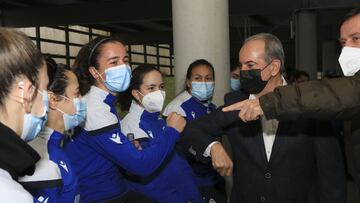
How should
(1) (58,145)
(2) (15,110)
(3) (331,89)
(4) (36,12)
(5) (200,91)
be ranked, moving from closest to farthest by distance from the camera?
(2) (15,110)
(3) (331,89)
(1) (58,145)
(5) (200,91)
(4) (36,12)

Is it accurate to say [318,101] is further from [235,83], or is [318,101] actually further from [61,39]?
[61,39]

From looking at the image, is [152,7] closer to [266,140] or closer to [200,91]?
[200,91]

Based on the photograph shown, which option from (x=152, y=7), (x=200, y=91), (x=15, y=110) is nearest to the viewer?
(x=15, y=110)

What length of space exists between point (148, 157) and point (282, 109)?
894 millimetres

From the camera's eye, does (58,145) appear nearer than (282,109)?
No

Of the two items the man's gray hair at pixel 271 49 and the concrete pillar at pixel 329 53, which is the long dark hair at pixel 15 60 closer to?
the man's gray hair at pixel 271 49

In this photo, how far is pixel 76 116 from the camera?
2.29 metres

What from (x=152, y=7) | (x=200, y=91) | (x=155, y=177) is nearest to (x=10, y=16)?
(x=152, y=7)

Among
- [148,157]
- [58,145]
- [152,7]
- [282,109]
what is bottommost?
[148,157]

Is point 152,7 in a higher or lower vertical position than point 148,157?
higher

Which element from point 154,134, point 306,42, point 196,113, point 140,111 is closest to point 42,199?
point 154,134

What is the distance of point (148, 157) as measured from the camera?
2.44 metres

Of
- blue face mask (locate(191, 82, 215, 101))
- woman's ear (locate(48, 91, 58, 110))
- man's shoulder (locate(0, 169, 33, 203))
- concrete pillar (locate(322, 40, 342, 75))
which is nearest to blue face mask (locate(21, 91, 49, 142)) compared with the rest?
man's shoulder (locate(0, 169, 33, 203))

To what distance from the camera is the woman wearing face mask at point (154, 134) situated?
2779mm
